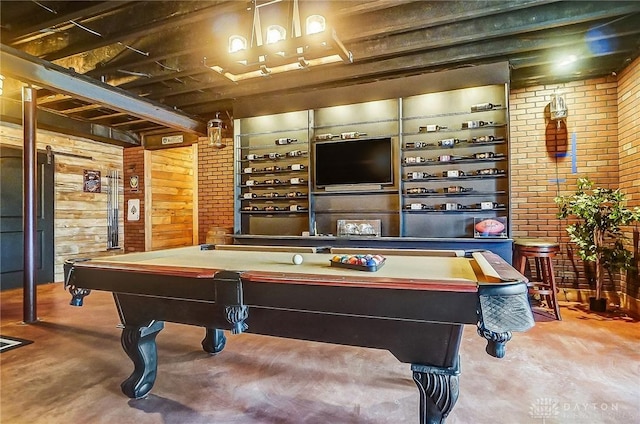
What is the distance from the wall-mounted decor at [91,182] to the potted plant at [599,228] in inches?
298

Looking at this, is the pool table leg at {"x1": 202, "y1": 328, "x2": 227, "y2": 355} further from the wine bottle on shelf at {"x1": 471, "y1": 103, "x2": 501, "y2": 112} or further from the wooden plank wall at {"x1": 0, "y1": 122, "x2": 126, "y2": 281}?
the wooden plank wall at {"x1": 0, "y1": 122, "x2": 126, "y2": 281}

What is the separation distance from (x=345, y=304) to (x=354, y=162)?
3513 millimetres

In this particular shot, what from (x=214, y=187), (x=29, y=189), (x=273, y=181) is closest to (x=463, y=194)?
(x=273, y=181)

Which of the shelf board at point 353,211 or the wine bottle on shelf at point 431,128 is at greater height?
the wine bottle on shelf at point 431,128

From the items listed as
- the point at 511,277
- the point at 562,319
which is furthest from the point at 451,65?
the point at 511,277

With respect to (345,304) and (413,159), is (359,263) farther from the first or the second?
(413,159)

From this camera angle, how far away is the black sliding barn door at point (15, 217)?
17.6ft

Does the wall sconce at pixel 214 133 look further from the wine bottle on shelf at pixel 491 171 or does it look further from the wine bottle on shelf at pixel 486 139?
the wine bottle on shelf at pixel 491 171

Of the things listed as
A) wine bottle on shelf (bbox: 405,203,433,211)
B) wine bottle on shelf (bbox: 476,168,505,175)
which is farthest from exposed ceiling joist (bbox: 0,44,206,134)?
→ wine bottle on shelf (bbox: 476,168,505,175)

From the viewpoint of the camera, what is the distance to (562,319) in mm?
3695

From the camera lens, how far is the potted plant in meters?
3.73

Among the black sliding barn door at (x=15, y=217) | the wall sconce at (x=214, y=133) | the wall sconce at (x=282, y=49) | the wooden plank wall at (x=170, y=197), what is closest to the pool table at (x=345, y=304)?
the wall sconce at (x=282, y=49)

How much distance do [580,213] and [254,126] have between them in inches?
177

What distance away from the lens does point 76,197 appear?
6371mm
